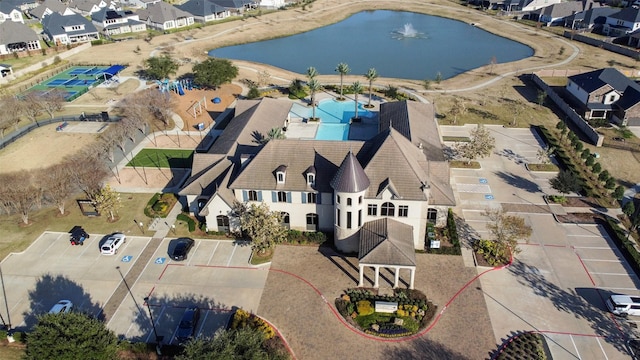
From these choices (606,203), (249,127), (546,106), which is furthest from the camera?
(546,106)

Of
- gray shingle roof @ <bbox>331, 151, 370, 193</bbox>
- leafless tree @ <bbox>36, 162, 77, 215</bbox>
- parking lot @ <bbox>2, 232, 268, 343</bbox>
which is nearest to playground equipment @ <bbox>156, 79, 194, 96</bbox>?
leafless tree @ <bbox>36, 162, 77, 215</bbox>

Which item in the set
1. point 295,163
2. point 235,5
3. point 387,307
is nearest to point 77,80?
point 295,163

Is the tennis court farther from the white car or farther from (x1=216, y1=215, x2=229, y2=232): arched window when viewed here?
(x1=216, y1=215, x2=229, y2=232): arched window

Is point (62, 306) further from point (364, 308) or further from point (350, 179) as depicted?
point (350, 179)

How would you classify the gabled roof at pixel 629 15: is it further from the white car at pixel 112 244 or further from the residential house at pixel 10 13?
the residential house at pixel 10 13

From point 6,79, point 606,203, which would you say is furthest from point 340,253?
point 6,79

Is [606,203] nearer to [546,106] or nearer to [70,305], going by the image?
[546,106]

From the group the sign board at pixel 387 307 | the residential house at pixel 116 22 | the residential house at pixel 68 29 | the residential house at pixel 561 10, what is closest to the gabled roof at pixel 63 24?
the residential house at pixel 68 29
